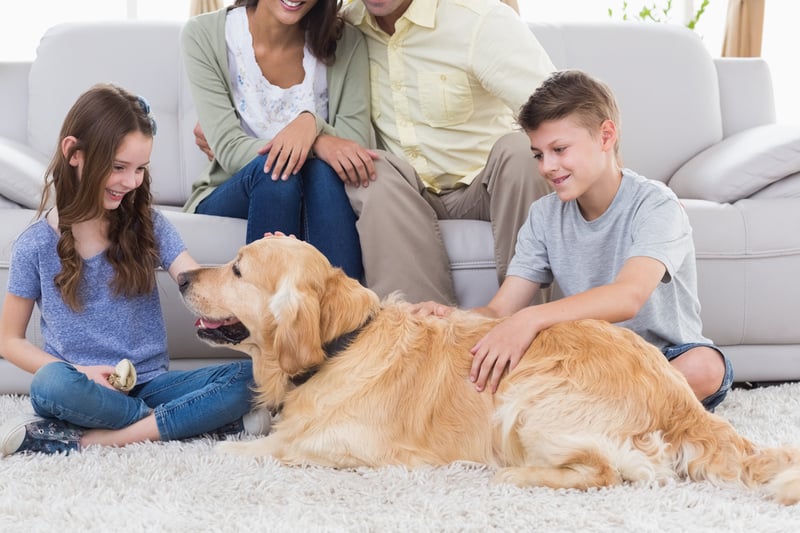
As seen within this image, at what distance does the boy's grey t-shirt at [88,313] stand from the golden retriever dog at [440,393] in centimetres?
33

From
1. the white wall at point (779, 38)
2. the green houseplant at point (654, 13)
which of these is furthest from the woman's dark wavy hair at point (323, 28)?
the white wall at point (779, 38)

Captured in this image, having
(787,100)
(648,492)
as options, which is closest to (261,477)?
(648,492)

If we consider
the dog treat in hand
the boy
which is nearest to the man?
the boy

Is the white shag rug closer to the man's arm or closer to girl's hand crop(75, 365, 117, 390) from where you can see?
girl's hand crop(75, 365, 117, 390)

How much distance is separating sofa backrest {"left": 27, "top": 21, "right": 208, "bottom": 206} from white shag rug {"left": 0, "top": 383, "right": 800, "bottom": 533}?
5.22 feet

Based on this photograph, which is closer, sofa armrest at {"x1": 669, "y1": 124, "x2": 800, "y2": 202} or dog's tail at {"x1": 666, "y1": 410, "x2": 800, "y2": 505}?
dog's tail at {"x1": 666, "y1": 410, "x2": 800, "y2": 505}

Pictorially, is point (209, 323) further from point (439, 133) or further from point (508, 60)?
point (508, 60)

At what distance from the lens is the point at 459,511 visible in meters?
1.57

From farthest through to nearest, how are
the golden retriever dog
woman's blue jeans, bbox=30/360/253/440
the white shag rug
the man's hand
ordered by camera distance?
the man's hand, woman's blue jeans, bbox=30/360/253/440, the golden retriever dog, the white shag rug

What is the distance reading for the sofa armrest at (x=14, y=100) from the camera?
3.31 meters

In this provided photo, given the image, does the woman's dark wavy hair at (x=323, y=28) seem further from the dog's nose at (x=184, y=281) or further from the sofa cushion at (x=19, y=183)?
the dog's nose at (x=184, y=281)

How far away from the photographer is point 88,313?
2.14 metres

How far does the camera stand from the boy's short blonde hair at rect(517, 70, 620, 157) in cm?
211

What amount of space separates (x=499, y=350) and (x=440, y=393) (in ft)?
0.53
